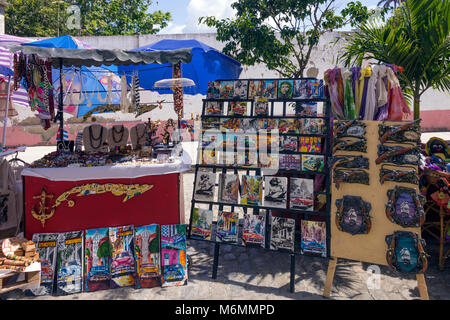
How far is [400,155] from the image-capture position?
9.53 feet

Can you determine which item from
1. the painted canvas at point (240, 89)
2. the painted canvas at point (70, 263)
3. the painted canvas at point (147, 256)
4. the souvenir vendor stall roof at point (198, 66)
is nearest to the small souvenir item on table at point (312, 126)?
the painted canvas at point (240, 89)

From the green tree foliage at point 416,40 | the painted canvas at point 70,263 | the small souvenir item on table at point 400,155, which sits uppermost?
the green tree foliage at point 416,40

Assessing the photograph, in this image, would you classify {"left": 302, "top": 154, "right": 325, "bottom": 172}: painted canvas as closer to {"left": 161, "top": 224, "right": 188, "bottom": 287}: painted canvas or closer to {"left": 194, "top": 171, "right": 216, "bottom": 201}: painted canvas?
{"left": 194, "top": 171, "right": 216, "bottom": 201}: painted canvas

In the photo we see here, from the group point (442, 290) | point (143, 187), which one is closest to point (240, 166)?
point (143, 187)

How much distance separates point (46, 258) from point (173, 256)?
139cm

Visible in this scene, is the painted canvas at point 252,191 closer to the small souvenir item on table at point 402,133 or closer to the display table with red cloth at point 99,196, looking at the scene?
the display table with red cloth at point 99,196

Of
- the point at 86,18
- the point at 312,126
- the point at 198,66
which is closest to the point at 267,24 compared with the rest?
the point at 198,66

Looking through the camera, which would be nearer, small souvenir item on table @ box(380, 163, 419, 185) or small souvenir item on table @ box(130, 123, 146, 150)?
small souvenir item on table @ box(380, 163, 419, 185)

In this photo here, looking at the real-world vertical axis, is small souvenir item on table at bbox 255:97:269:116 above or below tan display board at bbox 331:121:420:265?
above

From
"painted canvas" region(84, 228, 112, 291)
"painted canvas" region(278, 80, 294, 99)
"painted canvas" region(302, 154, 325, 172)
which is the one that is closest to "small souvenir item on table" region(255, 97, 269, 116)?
"painted canvas" region(278, 80, 294, 99)

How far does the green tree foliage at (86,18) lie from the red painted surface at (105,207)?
51.1 ft

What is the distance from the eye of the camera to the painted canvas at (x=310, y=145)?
3.37 m

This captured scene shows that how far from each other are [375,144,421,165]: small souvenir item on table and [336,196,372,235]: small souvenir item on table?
18.0 inches

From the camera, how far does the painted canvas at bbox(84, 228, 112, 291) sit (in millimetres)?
3252
